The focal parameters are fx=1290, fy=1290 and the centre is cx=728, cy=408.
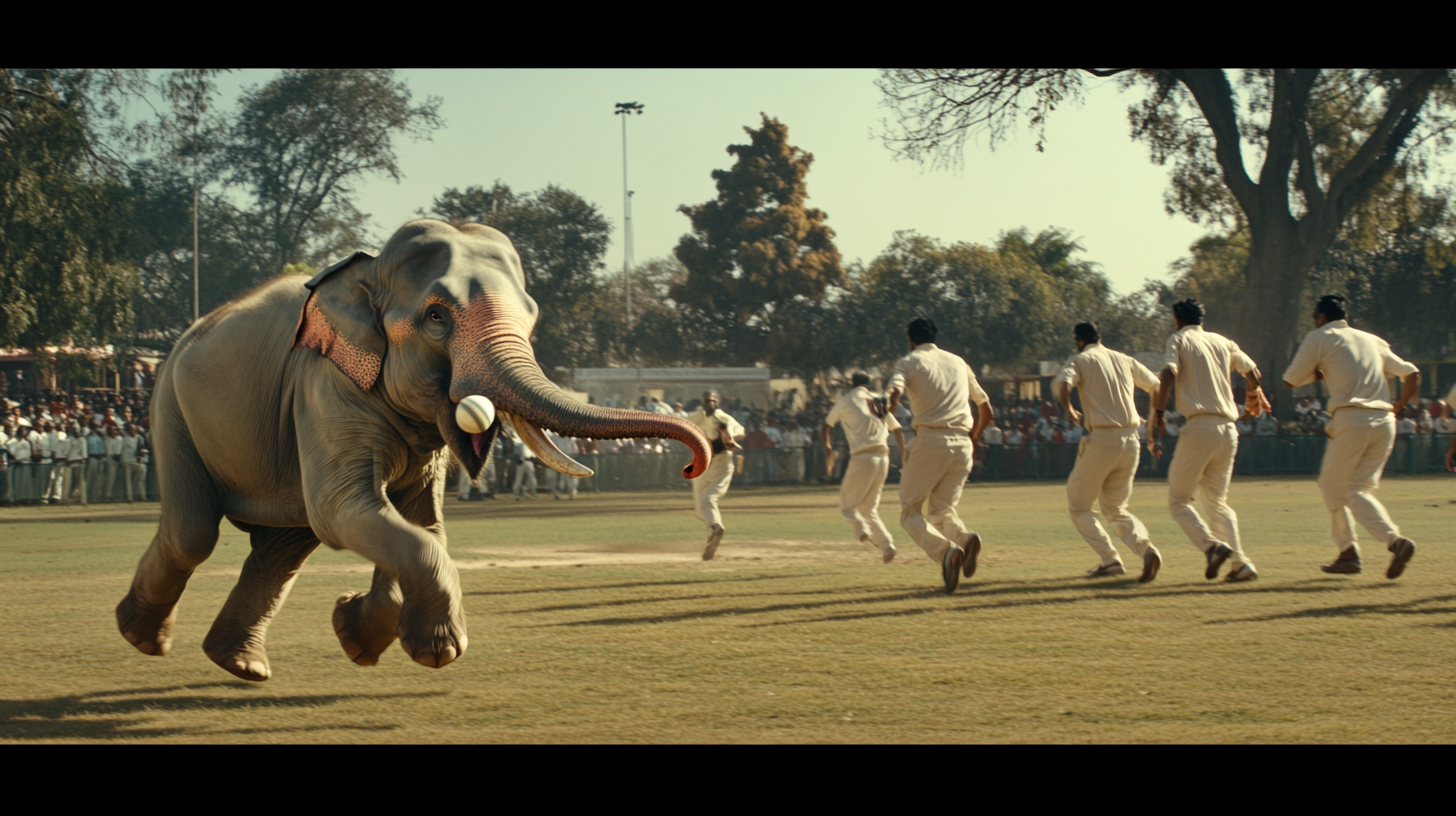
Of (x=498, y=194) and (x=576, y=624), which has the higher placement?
(x=498, y=194)

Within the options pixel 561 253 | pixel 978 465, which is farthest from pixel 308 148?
pixel 978 465

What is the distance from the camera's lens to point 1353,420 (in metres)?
10.4

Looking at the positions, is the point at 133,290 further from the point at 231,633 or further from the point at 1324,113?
the point at 1324,113

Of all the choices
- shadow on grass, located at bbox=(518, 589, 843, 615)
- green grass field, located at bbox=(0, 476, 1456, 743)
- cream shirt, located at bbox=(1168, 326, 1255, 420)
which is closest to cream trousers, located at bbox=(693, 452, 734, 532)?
green grass field, located at bbox=(0, 476, 1456, 743)

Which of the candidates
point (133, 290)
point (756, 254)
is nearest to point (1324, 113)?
point (756, 254)

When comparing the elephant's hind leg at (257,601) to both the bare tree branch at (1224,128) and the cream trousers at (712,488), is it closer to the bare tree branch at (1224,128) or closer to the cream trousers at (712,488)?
the cream trousers at (712,488)

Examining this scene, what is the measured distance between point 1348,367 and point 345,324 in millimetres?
8171

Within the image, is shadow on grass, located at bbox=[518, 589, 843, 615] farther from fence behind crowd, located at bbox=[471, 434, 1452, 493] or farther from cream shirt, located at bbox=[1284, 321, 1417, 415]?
fence behind crowd, located at bbox=[471, 434, 1452, 493]

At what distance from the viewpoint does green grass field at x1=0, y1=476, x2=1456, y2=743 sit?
18.4ft

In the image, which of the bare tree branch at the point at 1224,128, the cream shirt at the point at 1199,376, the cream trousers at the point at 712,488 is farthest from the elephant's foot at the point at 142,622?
the bare tree branch at the point at 1224,128

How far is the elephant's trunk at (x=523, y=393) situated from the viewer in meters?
5.12

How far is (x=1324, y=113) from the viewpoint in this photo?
110ft

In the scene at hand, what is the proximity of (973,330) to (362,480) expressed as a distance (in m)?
37.4

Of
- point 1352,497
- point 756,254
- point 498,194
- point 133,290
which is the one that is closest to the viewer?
point 1352,497
